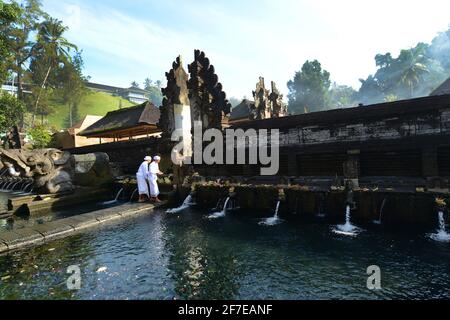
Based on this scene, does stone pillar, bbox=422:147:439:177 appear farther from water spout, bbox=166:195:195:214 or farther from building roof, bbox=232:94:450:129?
water spout, bbox=166:195:195:214

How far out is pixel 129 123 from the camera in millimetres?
25547

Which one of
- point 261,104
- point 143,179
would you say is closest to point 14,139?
point 261,104

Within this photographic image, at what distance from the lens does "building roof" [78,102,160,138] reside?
2506 cm

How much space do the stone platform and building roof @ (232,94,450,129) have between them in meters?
6.87

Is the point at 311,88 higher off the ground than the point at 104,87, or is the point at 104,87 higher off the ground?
the point at 104,87

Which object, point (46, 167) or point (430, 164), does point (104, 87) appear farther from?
point (430, 164)

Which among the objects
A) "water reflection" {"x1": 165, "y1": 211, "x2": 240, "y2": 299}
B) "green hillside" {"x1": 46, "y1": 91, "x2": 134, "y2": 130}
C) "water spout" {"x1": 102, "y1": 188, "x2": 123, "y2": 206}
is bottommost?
"water reflection" {"x1": 165, "y1": 211, "x2": 240, "y2": 299}

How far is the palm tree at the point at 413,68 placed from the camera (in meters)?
56.2

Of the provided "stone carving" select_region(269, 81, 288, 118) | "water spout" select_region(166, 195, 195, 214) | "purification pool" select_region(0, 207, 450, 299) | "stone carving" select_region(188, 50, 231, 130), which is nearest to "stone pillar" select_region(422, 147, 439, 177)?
"purification pool" select_region(0, 207, 450, 299)

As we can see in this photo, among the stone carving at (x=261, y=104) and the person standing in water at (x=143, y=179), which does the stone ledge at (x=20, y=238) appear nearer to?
the person standing in water at (x=143, y=179)

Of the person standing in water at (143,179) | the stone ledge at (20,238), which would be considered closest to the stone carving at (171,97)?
the person standing in water at (143,179)

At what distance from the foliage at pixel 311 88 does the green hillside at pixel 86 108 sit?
44276 millimetres

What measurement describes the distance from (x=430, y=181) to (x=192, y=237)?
23.6ft

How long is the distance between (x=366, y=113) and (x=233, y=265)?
7669 millimetres
